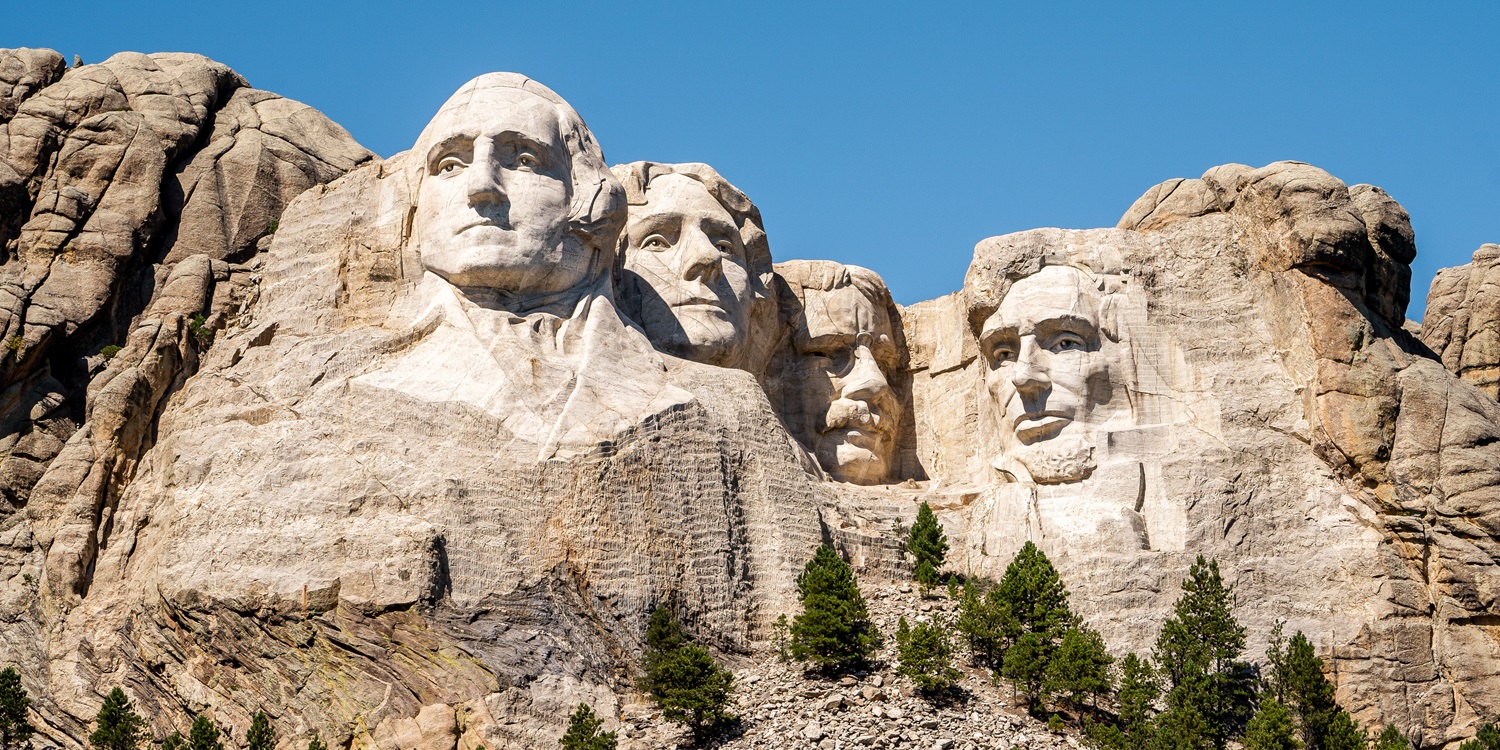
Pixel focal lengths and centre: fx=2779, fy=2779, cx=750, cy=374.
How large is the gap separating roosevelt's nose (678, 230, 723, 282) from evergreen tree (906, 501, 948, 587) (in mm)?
4393

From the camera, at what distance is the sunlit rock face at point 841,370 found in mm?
38094

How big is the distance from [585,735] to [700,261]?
9132mm

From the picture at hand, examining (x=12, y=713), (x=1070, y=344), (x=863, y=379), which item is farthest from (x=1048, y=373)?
(x=12, y=713)

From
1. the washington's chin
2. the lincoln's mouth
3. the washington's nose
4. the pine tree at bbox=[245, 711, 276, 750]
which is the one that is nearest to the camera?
the pine tree at bbox=[245, 711, 276, 750]

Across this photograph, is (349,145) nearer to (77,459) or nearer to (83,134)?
(83,134)

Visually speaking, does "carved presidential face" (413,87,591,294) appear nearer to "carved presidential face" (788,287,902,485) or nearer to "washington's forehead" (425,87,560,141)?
"washington's forehead" (425,87,560,141)

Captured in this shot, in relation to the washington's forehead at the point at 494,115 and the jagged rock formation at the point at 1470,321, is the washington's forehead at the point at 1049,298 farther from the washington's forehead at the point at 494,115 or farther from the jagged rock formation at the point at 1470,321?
the jagged rock formation at the point at 1470,321

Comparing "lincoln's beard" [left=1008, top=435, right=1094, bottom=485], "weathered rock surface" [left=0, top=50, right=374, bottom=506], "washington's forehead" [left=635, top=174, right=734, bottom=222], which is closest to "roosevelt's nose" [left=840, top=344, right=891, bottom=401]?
"washington's forehead" [left=635, top=174, right=734, bottom=222]

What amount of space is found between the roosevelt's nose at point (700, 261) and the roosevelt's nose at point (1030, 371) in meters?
4.16

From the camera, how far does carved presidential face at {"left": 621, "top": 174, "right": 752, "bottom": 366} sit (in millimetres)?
36562

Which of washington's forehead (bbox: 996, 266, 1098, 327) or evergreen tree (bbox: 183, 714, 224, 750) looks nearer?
evergreen tree (bbox: 183, 714, 224, 750)

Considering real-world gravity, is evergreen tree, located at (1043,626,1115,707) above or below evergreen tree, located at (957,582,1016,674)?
below

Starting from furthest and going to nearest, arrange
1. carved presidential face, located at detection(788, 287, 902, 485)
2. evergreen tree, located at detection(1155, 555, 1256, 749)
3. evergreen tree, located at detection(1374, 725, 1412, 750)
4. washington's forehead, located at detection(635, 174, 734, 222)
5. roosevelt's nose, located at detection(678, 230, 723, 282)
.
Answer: carved presidential face, located at detection(788, 287, 902, 485)
washington's forehead, located at detection(635, 174, 734, 222)
roosevelt's nose, located at detection(678, 230, 723, 282)
evergreen tree, located at detection(1155, 555, 1256, 749)
evergreen tree, located at detection(1374, 725, 1412, 750)

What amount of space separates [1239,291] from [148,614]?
14.9 m
